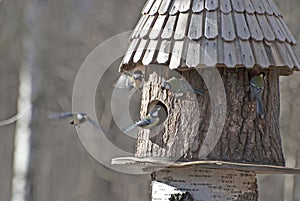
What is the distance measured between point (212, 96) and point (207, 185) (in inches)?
19.6

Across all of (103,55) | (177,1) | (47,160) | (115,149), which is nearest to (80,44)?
(103,55)

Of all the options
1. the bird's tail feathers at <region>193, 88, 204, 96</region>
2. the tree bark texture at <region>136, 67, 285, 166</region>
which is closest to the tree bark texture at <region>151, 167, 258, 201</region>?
the tree bark texture at <region>136, 67, 285, 166</region>

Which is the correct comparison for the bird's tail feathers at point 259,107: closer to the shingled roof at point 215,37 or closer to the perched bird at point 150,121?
the shingled roof at point 215,37

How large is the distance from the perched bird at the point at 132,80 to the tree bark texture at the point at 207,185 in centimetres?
57

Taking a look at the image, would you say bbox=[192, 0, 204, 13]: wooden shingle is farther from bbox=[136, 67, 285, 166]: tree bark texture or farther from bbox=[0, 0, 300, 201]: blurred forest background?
bbox=[0, 0, 300, 201]: blurred forest background

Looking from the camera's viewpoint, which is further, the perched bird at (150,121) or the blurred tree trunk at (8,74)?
the blurred tree trunk at (8,74)

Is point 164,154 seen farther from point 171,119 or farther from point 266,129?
point 266,129

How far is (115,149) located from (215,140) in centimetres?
787

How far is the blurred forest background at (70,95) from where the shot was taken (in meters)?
11.5

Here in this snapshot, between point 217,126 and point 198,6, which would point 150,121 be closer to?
point 217,126

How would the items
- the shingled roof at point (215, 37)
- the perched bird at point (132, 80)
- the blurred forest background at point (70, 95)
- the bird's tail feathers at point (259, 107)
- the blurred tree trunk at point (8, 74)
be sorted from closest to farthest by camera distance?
the shingled roof at point (215, 37), the bird's tail feathers at point (259, 107), the perched bird at point (132, 80), the blurred tree trunk at point (8, 74), the blurred forest background at point (70, 95)

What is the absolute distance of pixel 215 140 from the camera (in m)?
4.75

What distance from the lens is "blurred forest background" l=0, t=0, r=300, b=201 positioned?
1153 cm

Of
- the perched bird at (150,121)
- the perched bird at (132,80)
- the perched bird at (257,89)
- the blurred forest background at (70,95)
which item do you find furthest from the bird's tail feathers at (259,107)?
the blurred forest background at (70,95)
